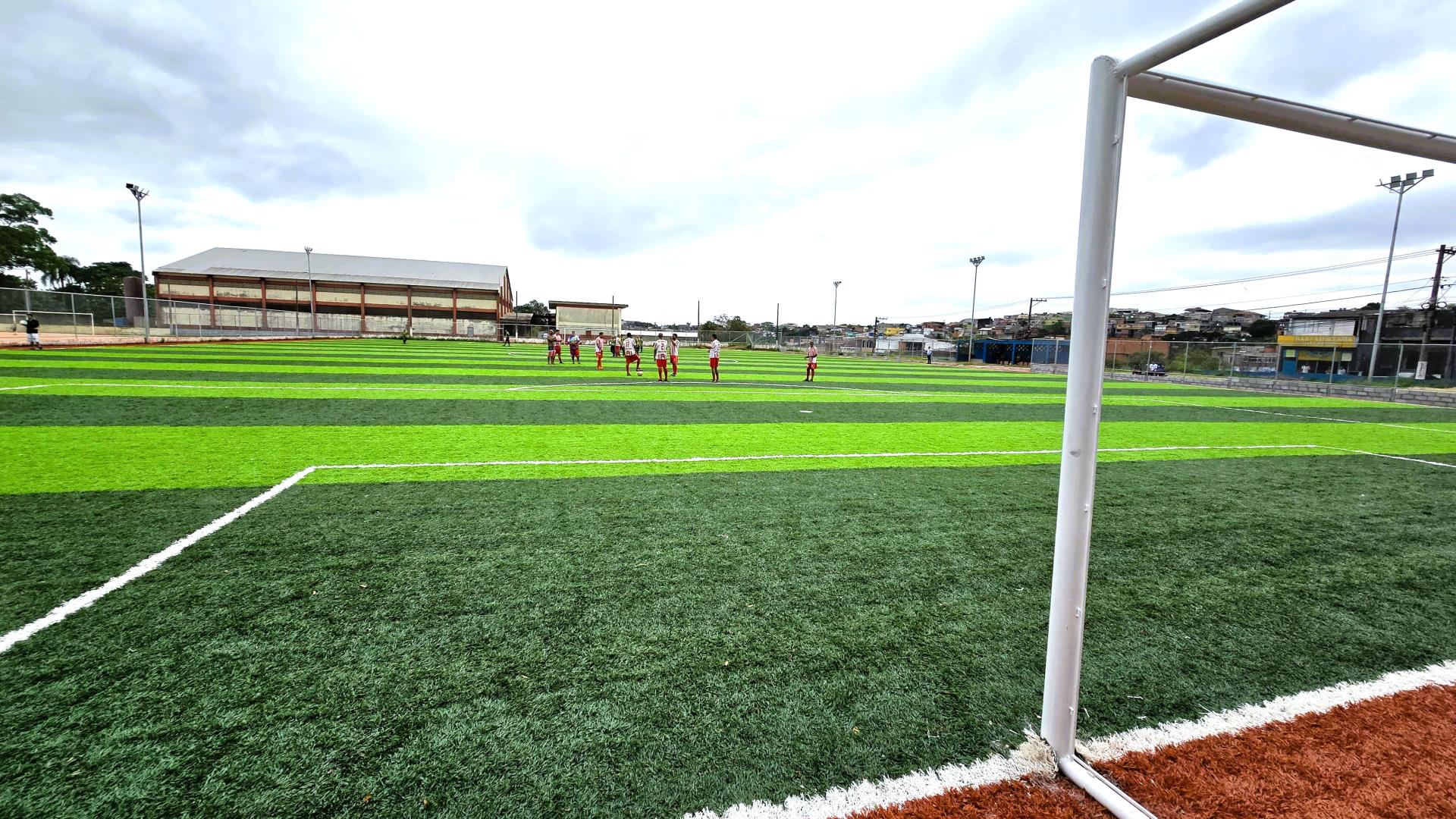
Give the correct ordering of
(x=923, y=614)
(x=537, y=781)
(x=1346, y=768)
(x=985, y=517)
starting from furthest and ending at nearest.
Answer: (x=985, y=517) → (x=923, y=614) → (x=1346, y=768) → (x=537, y=781)

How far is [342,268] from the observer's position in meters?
76.7

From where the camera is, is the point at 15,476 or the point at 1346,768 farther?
the point at 15,476

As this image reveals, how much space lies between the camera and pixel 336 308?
70.6 metres

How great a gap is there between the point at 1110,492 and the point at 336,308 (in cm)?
8218

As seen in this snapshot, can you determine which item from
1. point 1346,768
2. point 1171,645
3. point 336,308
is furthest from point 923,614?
point 336,308

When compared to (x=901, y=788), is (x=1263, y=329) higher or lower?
higher

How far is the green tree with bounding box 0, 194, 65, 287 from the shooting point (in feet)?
207

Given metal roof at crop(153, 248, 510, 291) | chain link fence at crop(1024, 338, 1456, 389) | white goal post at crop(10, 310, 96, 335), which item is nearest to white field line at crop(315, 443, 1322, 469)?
chain link fence at crop(1024, 338, 1456, 389)

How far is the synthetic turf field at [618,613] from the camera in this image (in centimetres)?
226

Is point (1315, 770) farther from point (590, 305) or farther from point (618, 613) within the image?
point (590, 305)

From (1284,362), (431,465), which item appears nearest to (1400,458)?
(431,465)

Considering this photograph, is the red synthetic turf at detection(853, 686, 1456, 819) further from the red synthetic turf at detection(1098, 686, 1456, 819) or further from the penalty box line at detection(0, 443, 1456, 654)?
the penalty box line at detection(0, 443, 1456, 654)

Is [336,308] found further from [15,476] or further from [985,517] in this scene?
[985,517]

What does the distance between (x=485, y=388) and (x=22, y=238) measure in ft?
279
